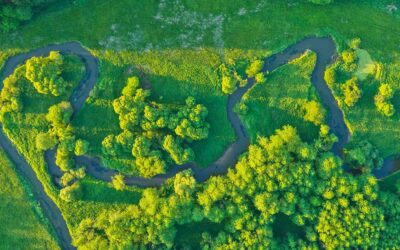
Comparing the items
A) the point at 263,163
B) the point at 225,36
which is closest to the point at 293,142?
the point at 263,163

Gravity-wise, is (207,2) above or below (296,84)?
above

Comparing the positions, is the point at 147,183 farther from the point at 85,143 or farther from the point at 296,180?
the point at 296,180

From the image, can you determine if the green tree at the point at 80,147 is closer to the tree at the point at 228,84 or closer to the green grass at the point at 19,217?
the green grass at the point at 19,217

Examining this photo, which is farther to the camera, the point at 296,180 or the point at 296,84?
the point at 296,84

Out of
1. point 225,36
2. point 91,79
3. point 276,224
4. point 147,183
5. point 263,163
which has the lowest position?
point 276,224

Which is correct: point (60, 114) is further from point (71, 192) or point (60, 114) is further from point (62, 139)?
point (71, 192)

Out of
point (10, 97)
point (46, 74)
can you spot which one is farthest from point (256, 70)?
point (10, 97)

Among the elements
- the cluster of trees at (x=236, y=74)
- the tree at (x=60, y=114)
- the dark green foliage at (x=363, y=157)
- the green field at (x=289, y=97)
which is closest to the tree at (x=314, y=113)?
the green field at (x=289, y=97)
